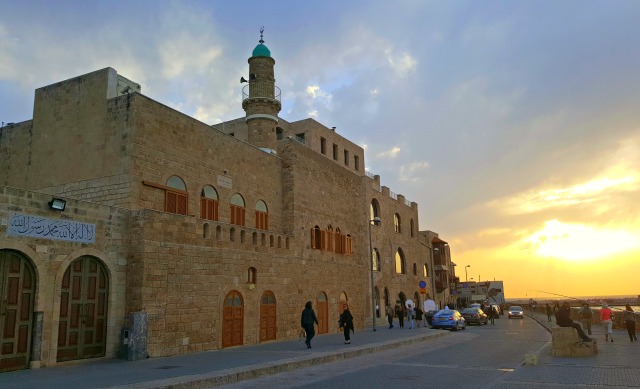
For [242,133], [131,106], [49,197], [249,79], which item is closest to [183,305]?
[49,197]

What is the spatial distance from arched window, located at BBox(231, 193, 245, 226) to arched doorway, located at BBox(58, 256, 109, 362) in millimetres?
6613

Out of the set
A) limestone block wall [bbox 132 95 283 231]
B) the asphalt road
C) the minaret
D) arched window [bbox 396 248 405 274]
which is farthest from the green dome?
arched window [bbox 396 248 405 274]

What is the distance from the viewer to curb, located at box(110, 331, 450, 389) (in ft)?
28.9

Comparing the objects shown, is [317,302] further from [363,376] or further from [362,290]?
[363,376]

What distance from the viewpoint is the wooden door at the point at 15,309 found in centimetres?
1102

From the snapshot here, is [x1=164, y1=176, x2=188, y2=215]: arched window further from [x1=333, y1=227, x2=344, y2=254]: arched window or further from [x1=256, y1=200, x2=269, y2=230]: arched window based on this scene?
[x1=333, y1=227, x2=344, y2=254]: arched window

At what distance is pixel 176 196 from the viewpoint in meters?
16.8

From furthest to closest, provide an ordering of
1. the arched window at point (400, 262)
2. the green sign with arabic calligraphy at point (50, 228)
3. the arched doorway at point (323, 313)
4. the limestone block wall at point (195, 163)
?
1. the arched window at point (400, 262)
2. the arched doorway at point (323, 313)
3. the limestone block wall at point (195, 163)
4. the green sign with arabic calligraphy at point (50, 228)

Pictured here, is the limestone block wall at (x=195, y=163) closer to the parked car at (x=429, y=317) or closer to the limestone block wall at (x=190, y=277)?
the limestone block wall at (x=190, y=277)

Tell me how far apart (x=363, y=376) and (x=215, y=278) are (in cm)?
722

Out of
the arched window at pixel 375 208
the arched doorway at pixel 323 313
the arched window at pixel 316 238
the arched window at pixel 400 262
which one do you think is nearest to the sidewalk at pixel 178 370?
the arched doorway at pixel 323 313

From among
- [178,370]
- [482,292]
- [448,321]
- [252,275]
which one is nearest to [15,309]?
[178,370]

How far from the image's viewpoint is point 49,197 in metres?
12.1

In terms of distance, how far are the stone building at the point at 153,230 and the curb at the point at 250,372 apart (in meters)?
4.22
